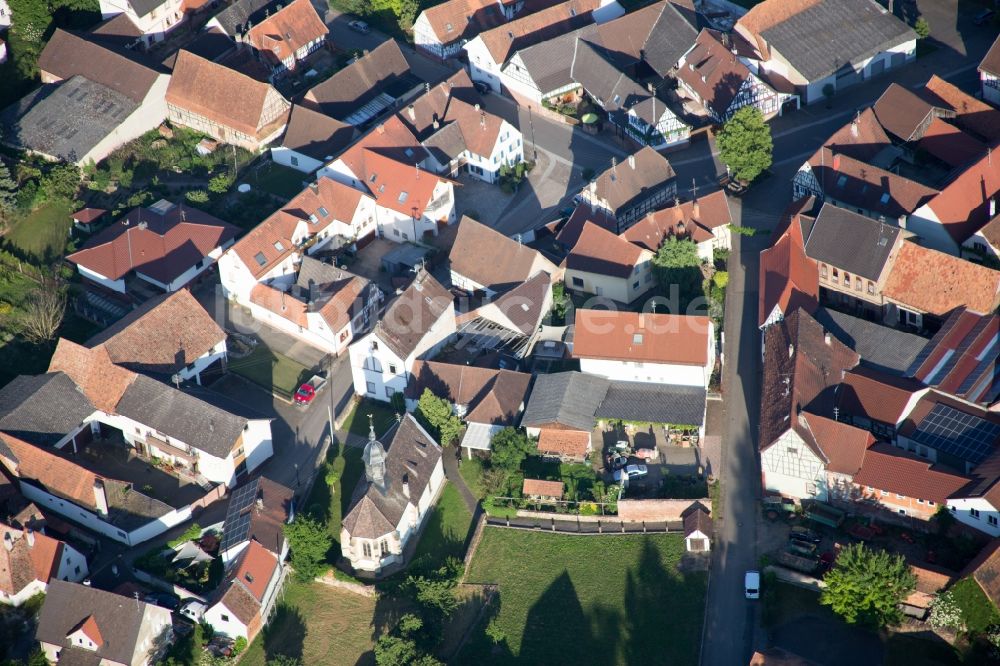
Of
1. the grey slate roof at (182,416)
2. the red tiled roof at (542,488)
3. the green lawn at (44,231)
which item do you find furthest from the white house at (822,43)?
the green lawn at (44,231)

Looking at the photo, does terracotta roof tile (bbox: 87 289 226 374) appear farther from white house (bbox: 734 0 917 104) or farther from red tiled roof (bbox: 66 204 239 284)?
white house (bbox: 734 0 917 104)

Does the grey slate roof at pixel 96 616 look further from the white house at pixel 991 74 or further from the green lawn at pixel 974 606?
the white house at pixel 991 74

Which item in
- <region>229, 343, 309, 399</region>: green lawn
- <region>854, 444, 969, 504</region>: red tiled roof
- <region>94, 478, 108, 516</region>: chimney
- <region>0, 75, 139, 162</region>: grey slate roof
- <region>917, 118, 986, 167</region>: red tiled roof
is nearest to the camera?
<region>854, 444, 969, 504</region>: red tiled roof

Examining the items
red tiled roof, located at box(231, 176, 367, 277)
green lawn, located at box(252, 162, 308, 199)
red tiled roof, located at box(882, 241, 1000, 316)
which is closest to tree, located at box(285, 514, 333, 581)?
red tiled roof, located at box(231, 176, 367, 277)

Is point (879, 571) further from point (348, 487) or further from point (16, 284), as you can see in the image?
point (16, 284)

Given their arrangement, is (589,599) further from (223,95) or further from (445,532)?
(223,95)

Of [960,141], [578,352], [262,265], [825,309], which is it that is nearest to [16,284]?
Answer: [262,265]
